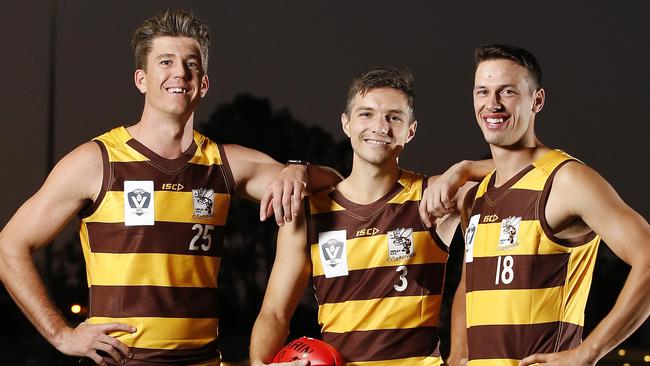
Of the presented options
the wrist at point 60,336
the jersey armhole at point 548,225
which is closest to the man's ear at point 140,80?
the wrist at point 60,336

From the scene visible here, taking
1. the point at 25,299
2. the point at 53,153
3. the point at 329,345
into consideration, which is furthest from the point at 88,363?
the point at 53,153

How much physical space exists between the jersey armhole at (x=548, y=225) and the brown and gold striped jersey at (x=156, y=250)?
171cm

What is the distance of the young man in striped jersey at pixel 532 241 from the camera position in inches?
161

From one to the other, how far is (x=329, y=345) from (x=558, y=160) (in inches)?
55.3

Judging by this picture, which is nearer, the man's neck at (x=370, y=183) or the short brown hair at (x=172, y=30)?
the man's neck at (x=370, y=183)

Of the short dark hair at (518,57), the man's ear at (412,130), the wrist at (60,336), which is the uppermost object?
the short dark hair at (518,57)

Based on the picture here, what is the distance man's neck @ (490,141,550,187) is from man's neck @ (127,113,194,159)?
1.65 m

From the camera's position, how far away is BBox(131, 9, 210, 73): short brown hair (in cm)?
535

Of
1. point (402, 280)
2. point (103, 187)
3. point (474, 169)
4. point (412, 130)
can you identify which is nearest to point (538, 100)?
point (474, 169)

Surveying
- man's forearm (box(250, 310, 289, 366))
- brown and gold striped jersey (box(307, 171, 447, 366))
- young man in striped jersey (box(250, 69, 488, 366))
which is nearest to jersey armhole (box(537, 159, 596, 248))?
young man in striped jersey (box(250, 69, 488, 366))

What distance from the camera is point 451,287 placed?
28.6 meters

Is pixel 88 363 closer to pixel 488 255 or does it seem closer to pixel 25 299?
pixel 25 299

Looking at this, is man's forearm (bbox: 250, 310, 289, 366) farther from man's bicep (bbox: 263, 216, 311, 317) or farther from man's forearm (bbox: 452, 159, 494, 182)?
man's forearm (bbox: 452, 159, 494, 182)

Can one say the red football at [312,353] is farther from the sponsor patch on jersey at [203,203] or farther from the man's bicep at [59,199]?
the man's bicep at [59,199]
